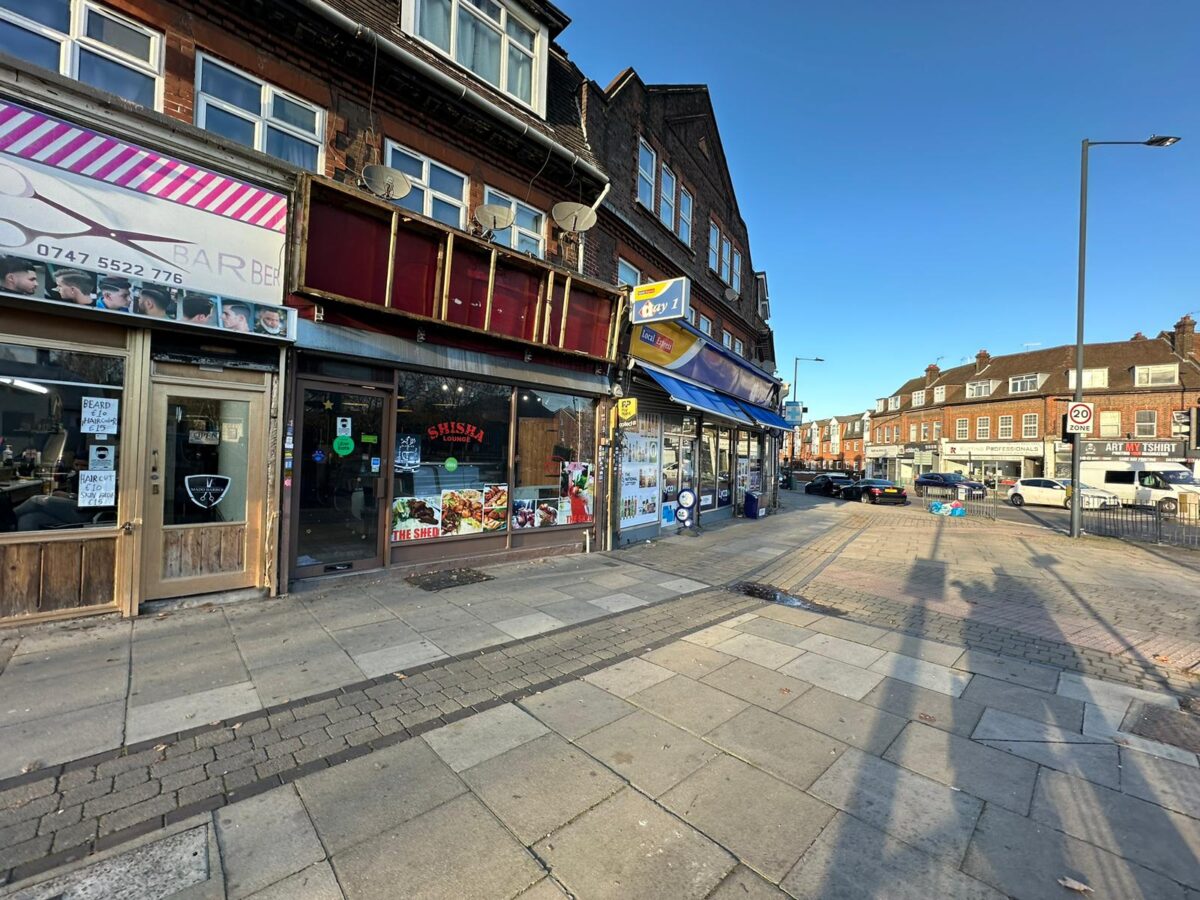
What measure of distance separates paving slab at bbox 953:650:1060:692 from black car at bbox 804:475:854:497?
1171 inches

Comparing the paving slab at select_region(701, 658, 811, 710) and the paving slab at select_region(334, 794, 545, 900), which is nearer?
the paving slab at select_region(334, 794, 545, 900)

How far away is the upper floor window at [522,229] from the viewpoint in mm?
8773

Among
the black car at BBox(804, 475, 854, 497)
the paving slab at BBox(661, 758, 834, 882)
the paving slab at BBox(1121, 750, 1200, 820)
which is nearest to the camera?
the paving slab at BBox(661, 758, 834, 882)

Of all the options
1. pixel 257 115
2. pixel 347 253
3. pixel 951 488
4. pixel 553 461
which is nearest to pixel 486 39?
pixel 257 115

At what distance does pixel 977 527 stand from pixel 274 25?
2071 centimetres

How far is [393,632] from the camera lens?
5.30 metres

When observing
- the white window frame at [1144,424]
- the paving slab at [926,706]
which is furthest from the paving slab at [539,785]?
the white window frame at [1144,424]

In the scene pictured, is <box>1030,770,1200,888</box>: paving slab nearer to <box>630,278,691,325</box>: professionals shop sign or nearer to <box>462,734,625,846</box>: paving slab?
<box>462,734,625,846</box>: paving slab

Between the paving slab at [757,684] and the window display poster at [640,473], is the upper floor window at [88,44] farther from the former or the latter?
the window display poster at [640,473]

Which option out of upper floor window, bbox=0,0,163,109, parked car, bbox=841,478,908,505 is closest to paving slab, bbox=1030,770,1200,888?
upper floor window, bbox=0,0,163,109

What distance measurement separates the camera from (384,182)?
22.2 feet

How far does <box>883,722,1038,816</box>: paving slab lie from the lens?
3.09m

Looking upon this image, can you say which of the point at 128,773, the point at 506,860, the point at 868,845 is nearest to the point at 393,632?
the point at 128,773

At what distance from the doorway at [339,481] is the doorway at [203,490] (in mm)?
483
